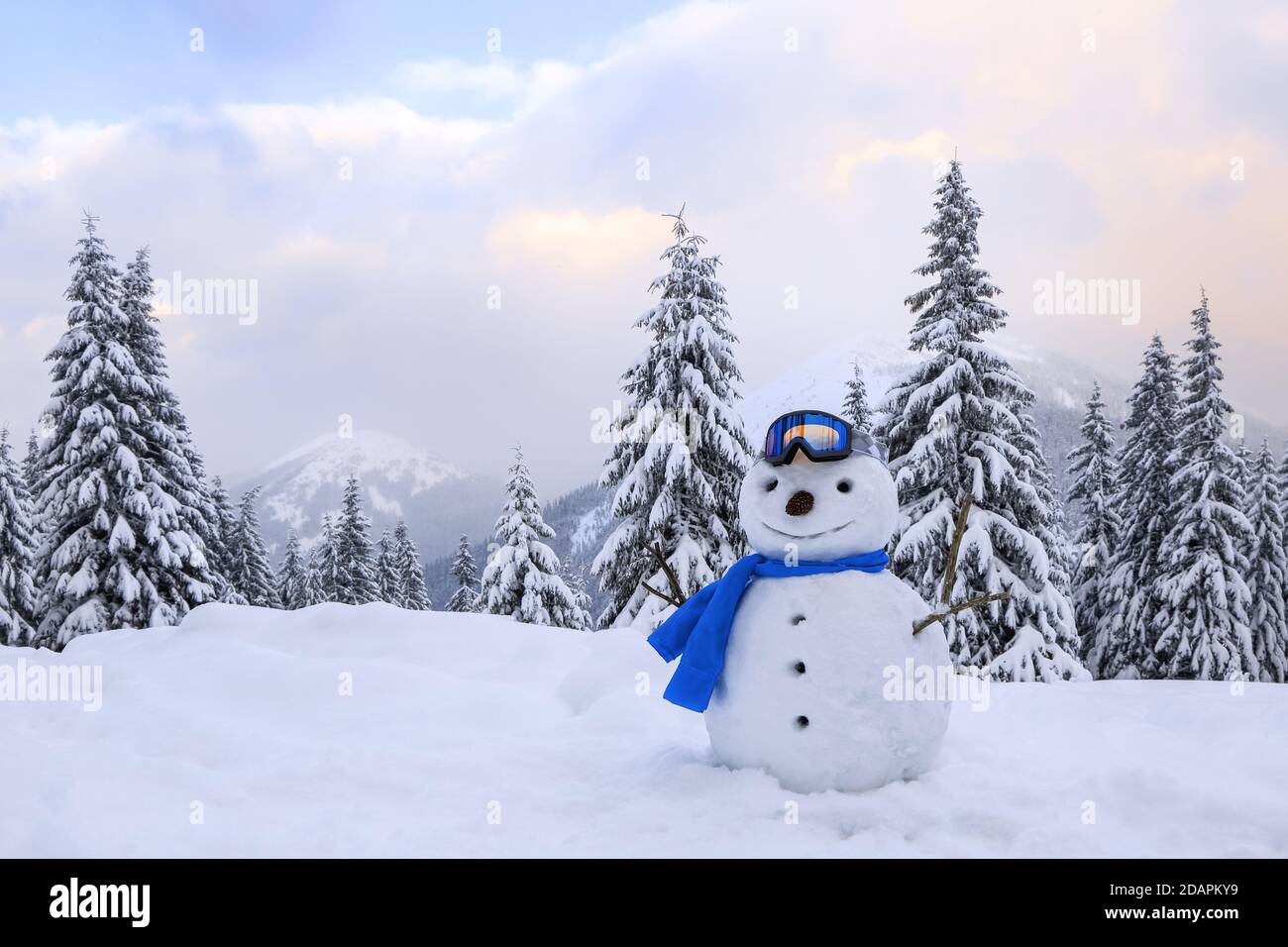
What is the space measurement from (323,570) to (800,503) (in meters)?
28.8

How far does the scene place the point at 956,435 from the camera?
42.2ft

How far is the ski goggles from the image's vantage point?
4324mm

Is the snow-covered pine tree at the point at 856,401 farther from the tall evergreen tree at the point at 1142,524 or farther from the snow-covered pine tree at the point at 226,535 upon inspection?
the snow-covered pine tree at the point at 226,535

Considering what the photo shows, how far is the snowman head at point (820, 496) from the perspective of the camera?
4328mm

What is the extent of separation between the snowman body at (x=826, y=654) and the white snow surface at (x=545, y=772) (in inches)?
7.5

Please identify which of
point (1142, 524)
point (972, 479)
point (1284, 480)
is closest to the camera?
point (972, 479)

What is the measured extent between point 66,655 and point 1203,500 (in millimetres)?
21694

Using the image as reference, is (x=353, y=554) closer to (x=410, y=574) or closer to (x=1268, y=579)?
(x=410, y=574)

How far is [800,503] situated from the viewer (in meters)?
4.36

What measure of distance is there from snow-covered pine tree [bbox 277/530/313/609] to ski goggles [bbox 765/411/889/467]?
3097 centimetres
